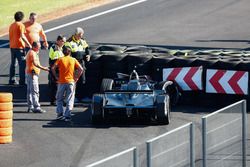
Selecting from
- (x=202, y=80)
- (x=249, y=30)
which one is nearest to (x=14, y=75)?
(x=202, y=80)

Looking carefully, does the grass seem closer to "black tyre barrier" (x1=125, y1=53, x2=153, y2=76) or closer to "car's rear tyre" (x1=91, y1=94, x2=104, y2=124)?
"black tyre barrier" (x1=125, y1=53, x2=153, y2=76)

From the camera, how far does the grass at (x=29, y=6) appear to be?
37000 millimetres

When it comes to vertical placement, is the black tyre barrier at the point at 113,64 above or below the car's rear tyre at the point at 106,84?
above

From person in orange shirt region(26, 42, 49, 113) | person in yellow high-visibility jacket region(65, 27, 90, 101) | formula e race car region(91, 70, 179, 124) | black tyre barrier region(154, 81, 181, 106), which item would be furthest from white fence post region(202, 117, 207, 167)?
person in yellow high-visibility jacket region(65, 27, 90, 101)

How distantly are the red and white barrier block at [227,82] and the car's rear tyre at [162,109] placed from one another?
7.50 ft

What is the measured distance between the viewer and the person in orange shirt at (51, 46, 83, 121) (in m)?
21.5

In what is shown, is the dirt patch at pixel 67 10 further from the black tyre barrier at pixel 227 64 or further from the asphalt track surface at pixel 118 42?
the black tyre barrier at pixel 227 64

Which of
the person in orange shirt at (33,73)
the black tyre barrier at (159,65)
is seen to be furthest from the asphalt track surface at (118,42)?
the black tyre barrier at (159,65)

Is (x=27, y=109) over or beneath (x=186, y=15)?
beneath

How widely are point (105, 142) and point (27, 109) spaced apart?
3.97 meters

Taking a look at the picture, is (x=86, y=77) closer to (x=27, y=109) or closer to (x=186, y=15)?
(x=27, y=109)

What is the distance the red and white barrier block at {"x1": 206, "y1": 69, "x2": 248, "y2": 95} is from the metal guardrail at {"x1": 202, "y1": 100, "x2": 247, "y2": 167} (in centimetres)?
677

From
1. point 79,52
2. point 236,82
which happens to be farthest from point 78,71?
point 236,82

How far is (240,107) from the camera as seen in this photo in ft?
50.8
